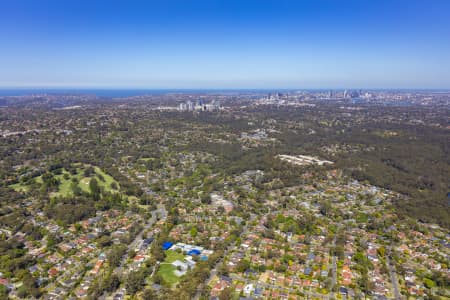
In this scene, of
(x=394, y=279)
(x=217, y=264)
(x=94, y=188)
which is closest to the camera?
(x=394, y=279)

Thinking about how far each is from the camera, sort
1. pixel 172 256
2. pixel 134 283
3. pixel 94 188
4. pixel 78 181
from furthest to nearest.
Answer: pixel 78 181 → pixel 94 188 → pixel 172 256 → pixel 134 283

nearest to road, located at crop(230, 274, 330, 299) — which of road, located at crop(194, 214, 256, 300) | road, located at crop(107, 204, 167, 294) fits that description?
road, located at crop(194, 214, 256, 300)

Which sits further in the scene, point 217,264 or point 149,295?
point 217,264

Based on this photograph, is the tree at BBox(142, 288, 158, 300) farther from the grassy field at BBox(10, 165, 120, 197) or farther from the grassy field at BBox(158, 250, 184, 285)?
the grassy field at BBox(10, 165, 120, 197)

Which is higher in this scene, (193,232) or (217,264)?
(193,232)

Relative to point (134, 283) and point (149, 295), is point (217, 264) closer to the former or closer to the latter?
point (149, 295)

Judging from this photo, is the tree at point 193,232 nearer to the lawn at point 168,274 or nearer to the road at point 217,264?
the road at point 217,264

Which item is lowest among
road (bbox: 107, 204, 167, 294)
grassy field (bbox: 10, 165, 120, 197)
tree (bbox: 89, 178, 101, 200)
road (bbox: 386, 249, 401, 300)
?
road (bbox: 386, 249, 401, 300)

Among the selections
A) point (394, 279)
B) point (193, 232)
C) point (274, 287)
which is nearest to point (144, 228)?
point (193, 232)

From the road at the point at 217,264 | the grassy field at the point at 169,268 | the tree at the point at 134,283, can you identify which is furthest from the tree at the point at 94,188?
the road at the point at 217,264

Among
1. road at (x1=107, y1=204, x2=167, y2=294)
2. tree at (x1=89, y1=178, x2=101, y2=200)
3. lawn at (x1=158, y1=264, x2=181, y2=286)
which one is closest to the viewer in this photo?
lawn at (x1=158, y1=264, x2=181, y2=286)
